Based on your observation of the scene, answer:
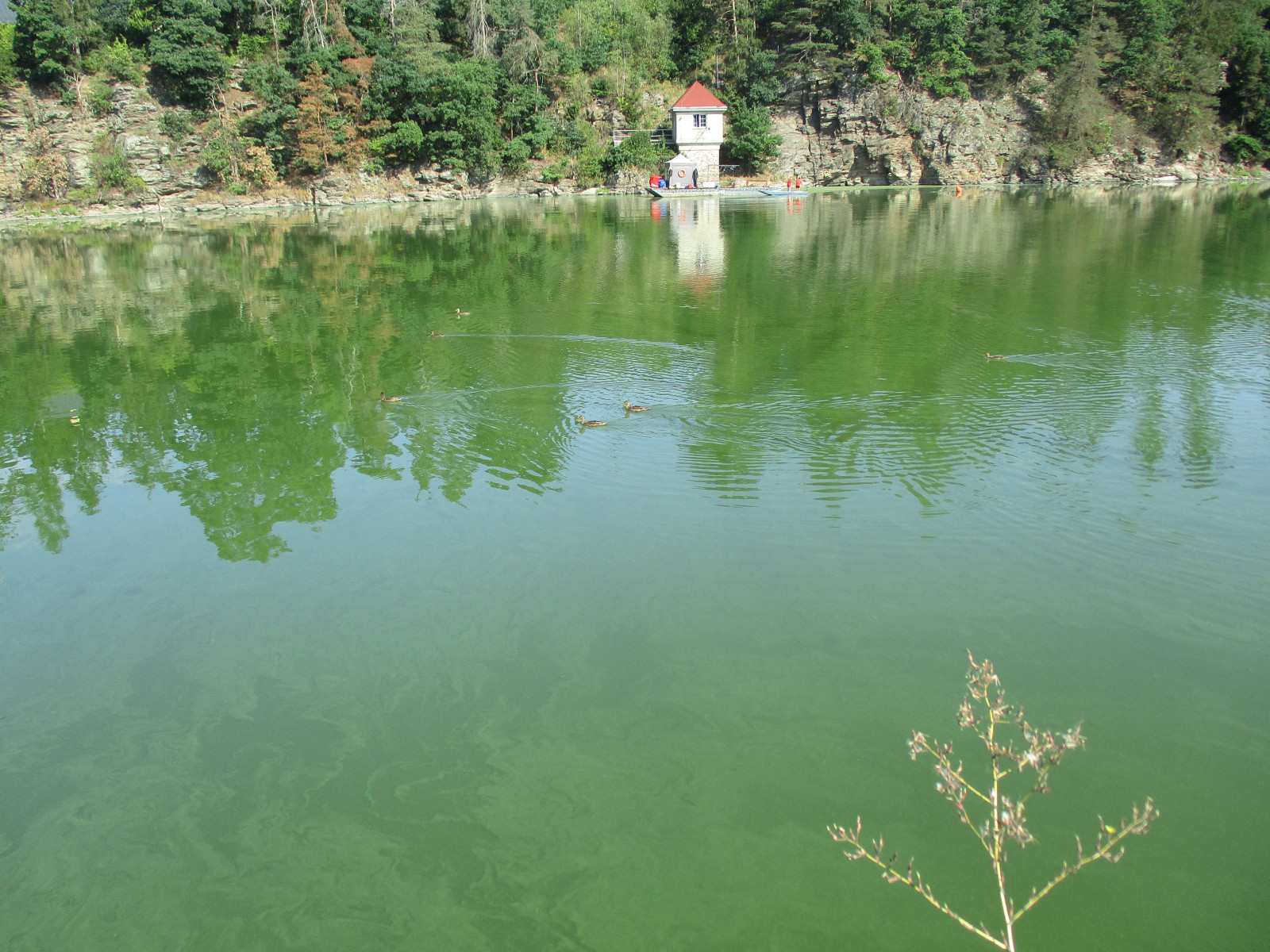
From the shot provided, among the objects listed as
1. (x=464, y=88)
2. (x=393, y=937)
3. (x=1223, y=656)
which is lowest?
(x=393, y=937)

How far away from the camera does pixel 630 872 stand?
418 cm

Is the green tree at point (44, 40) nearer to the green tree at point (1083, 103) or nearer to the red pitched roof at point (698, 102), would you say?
the red pitched roof at point (698, 102)

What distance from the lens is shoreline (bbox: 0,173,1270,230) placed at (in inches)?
1526

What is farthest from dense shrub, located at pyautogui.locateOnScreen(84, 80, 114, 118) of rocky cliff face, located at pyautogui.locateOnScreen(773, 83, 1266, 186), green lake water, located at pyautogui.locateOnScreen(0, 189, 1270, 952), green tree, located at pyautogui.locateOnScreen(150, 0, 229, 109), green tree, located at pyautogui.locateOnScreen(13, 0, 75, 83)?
A: green lake water, located at pyautogui.locateOnScreen(0, 189, 1270, 952)

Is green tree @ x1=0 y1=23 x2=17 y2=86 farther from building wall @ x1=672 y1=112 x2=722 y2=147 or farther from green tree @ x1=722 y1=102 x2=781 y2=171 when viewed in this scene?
green tree @ x1=722 y1=102 x2=781 y2=171

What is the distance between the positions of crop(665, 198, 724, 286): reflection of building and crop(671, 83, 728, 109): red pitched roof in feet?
36.8

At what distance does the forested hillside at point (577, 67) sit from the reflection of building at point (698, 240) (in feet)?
49.7

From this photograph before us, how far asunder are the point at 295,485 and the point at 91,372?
6616 millimetres

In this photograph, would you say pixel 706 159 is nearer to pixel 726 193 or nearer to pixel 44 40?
pixel 726 193

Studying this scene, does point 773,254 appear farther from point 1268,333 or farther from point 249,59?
point 249,59

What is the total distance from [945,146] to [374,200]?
3399 centimetres

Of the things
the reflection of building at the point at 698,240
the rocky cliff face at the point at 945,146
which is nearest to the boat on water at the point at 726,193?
the reflection of building at the point at 698,240

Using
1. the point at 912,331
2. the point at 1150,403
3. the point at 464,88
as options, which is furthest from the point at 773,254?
the point at 464,88

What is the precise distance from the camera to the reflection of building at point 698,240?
19484 millimetres
